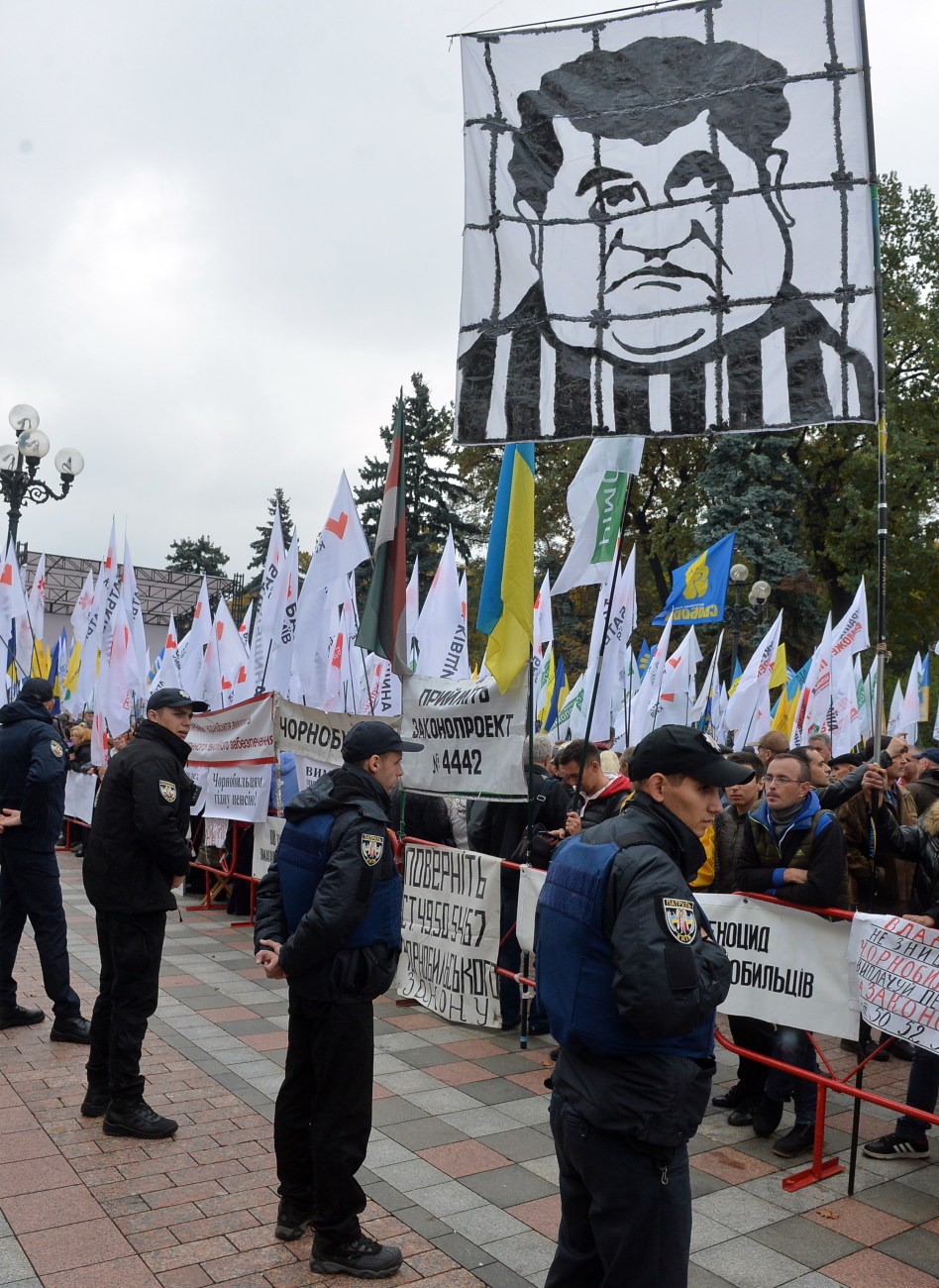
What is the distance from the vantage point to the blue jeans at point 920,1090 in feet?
16.8

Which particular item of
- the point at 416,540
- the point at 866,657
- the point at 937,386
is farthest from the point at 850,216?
the point at 416,540

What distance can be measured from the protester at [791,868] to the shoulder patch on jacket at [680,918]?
270 cm

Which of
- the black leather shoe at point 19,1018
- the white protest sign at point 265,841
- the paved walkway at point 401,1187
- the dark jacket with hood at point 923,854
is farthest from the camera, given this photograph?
the white protest sign at point 265,841

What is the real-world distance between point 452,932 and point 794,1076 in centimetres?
249

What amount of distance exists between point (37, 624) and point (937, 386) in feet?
95.6

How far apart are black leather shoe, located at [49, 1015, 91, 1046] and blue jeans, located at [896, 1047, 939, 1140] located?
15.2ft

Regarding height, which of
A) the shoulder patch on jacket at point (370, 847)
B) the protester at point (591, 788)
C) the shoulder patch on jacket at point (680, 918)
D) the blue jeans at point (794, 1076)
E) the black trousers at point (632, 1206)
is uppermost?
the protester at point (591, 788)

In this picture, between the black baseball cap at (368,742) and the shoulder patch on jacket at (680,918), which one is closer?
the shoulder patch on jacket at (680,918)

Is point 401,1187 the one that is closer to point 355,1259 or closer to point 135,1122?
point 355,1259

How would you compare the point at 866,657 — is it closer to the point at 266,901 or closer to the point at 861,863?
the point at 861,863

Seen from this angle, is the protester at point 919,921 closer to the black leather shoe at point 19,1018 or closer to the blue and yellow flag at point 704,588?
the black leather shoe at point 19,1018

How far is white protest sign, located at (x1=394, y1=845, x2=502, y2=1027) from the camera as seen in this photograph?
6.88 m

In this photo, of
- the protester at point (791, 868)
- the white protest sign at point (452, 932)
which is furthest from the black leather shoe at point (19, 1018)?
the protester at point (791, 868)

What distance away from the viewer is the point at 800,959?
16.8 ft
